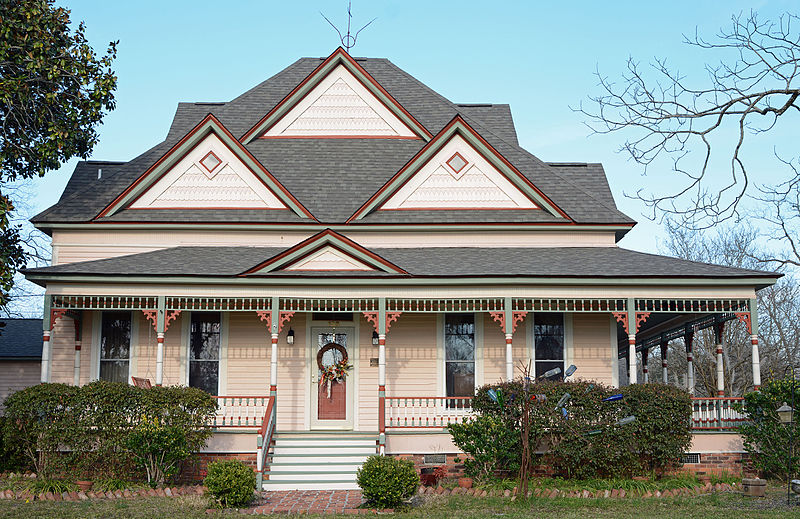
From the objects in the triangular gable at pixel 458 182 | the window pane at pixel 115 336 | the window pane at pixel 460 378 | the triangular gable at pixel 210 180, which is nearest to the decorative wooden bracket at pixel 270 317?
the triangular gable at pixel 210 180

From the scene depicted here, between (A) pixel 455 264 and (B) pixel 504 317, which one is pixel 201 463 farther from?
(B) pixel 504 317

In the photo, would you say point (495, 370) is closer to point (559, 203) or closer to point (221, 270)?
point (559, 203)

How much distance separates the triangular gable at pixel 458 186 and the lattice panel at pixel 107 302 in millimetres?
6148

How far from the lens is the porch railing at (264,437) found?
14678 mm

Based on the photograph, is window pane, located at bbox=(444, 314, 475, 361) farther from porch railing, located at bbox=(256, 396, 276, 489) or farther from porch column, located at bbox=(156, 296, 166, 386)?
porch column, located at bbox=(156, 296, 166, 386)

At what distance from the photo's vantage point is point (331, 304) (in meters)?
16.9

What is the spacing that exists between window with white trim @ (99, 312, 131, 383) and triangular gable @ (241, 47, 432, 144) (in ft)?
21.3

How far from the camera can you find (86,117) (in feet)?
61.1

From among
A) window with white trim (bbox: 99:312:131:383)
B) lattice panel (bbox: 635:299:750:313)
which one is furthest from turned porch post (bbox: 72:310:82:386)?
lattice panel (bbox: 635:299:750:313)

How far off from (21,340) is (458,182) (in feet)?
45.7

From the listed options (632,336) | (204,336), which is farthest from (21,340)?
(632,336)

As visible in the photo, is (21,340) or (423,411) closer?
(423,411)

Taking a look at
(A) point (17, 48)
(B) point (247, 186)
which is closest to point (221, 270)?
(B) point (247, 186)

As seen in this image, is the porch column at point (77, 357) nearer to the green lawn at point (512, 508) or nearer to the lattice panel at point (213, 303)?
the lattice panel at point (213, 303)
